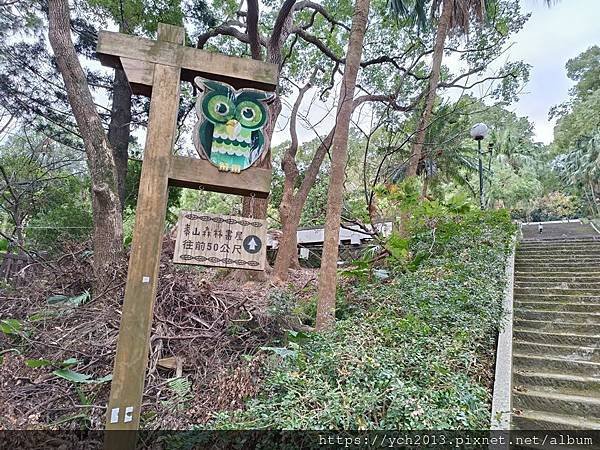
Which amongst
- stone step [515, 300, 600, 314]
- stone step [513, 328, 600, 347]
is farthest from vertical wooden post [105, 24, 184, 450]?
stone step [515, 300, 600, 314]

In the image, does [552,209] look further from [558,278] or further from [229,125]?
[229,125]

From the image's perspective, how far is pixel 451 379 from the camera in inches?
122

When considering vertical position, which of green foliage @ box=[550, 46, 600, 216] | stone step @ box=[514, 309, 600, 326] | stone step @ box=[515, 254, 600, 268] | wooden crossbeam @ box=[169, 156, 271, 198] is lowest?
stone step @ box=[514, 309, 600, 326]

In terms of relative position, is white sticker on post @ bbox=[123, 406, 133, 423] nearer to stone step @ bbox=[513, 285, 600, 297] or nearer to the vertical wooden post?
the vertical wooden post

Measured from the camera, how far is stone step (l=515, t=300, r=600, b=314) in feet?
16.5

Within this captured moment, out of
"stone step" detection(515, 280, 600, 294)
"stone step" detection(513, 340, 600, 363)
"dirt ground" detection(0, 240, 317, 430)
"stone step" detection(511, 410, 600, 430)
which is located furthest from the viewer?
"stone step" detection(515, 280, 600, 294)

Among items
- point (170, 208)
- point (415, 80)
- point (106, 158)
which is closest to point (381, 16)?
point (415, 80)

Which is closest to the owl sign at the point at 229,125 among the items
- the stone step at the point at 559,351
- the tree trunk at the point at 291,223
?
the stone step at the point at 559,351

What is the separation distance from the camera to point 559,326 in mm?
4742

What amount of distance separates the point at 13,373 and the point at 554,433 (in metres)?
4.85

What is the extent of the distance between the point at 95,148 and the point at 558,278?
24.5 feet

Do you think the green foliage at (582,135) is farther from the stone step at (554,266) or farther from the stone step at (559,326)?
the stone step at (559,326)

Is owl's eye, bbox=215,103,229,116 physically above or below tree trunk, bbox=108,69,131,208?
below

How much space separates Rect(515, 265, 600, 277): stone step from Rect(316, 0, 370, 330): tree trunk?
4002 mm
